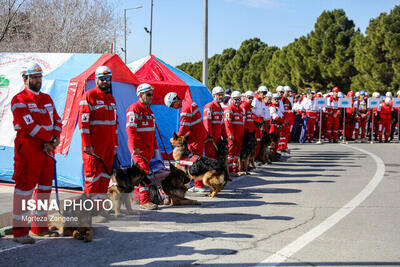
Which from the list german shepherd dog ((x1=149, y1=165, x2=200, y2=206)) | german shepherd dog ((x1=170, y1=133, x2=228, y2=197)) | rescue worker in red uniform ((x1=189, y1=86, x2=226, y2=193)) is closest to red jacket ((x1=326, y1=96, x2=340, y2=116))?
rescue worker in red uniform ((x1=189, y1=86, x2=226, y2=193))

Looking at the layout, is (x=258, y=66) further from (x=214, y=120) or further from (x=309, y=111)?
(x=214, y=120)

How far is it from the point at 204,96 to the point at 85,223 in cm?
902

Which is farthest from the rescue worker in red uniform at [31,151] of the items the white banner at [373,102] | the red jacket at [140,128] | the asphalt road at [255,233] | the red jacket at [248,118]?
the white banner at [373,102]

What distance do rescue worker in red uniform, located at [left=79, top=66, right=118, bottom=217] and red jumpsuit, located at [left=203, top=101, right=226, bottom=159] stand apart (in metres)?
3.60

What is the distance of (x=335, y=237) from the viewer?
5.90 metres

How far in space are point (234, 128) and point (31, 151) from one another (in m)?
6.53

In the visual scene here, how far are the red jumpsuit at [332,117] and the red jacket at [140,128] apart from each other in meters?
16.2

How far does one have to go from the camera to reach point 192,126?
9.24 m

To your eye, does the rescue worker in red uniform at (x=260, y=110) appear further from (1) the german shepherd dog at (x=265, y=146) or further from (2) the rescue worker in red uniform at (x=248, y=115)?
(2) the rescue worker in red uniform at (x=248, y=115)

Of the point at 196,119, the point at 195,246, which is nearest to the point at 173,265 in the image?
the point at 195,246

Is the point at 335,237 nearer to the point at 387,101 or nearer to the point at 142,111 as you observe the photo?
the point at 142,111

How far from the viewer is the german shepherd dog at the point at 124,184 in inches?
267

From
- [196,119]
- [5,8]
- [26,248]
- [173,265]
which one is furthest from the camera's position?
[5,8]

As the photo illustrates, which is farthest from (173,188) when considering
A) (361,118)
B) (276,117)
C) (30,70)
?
(361,118)
